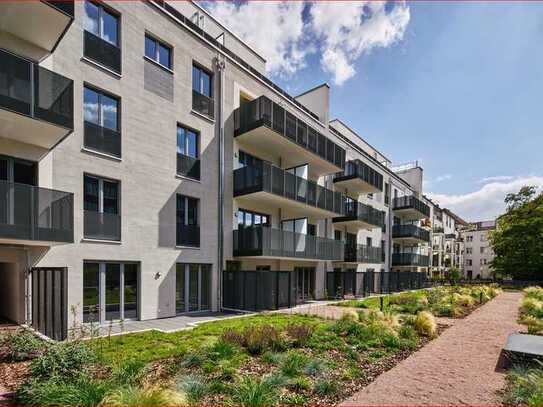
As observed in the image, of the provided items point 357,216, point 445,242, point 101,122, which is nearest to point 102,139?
point 101,122

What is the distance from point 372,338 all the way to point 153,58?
44.2ft

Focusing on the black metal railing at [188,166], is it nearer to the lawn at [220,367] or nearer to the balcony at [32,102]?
the balcony at [32,102]

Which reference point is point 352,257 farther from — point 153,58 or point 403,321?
point 153,58

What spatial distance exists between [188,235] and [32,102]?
24.7ft

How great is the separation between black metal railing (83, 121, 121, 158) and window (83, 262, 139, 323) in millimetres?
4068

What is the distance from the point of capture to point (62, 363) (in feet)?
18.0

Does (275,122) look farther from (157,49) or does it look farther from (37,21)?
(37,21)

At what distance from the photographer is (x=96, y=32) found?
11.7 meters

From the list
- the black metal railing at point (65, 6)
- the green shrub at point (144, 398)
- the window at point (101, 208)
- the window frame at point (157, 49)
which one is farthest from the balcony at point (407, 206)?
the green shrub at point (144, 398)

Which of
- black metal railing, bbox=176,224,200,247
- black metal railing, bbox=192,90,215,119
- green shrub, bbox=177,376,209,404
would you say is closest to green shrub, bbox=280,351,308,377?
green shrub, bbox=177,376,209,404

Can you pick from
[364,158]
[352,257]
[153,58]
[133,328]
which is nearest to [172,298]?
[133,328]

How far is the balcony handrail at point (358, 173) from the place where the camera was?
82.5ft

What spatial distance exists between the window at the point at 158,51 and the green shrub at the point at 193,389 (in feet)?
41.3

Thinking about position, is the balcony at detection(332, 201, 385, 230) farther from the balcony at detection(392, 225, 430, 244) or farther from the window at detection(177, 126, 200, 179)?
the window at detection(177, 126, 200, 179)
